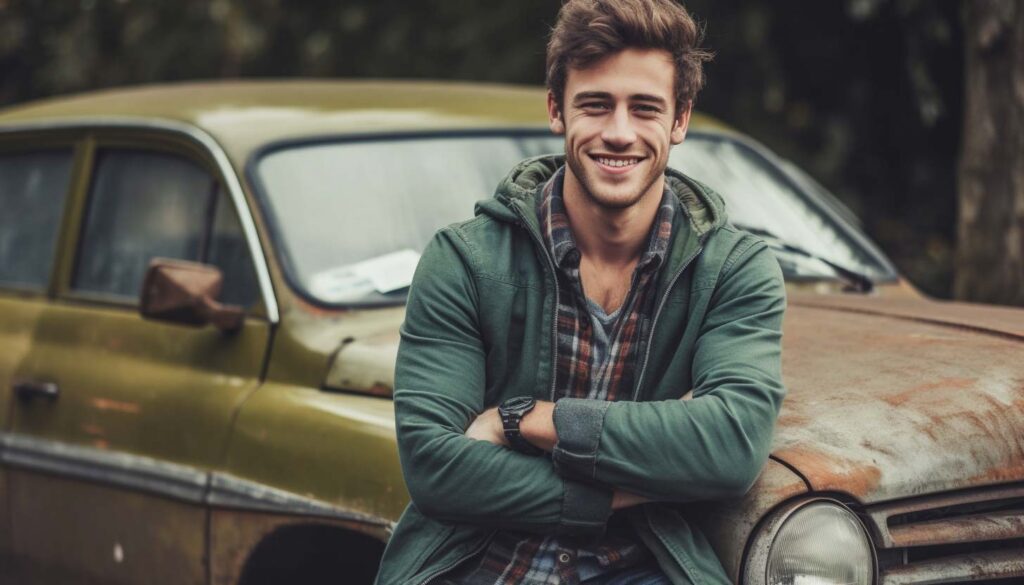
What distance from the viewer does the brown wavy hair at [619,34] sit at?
2816 millimetres

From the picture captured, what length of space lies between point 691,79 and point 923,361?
0.78 m

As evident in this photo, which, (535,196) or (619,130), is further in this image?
(535,196)

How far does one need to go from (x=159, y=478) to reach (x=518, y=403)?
1.51 m

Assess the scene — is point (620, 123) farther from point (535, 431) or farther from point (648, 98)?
point (535, 431)

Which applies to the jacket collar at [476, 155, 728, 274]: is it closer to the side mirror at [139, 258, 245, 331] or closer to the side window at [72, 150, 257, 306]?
the side mirror at [139, 258, 245, 331]

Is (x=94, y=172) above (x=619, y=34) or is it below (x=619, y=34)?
below

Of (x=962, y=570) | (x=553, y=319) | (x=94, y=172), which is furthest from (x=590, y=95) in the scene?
(x=94, y=172)

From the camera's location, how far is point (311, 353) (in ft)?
12.4

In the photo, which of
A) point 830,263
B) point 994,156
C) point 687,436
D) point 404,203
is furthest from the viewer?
point 994,156

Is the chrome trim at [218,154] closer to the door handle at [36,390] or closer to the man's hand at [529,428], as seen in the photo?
the door handle at [36,390]

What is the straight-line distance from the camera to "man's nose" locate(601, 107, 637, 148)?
285 cm

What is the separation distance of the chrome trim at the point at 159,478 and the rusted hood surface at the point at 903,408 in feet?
3.10

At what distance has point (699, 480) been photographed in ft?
8.68

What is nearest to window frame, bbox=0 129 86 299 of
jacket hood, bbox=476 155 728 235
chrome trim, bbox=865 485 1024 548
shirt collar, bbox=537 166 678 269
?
jacket hood, bbox=476 155 728 235
